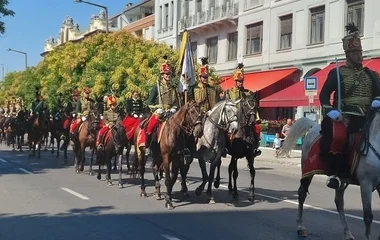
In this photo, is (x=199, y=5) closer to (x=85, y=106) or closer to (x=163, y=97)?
(x=85, y=106)

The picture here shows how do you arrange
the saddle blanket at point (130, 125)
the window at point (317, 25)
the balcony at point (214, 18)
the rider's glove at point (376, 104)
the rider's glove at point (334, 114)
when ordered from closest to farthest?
the rider's glove at point (376, 104), the rider's glove at point (334, 114), the saddle blanket at point (130, 125), the window at point (317, 25), the balcony at point (214, 18)

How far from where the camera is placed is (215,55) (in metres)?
43.0

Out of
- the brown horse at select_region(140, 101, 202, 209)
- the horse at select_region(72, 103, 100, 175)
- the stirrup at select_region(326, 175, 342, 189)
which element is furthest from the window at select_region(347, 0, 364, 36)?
the stirrup at select_region(326, 175, 342, 189)

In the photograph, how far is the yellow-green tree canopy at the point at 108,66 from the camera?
3816 centimetres

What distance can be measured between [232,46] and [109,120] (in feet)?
83.7

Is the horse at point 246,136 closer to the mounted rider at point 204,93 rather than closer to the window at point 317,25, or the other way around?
the mounted rider at point 204,93

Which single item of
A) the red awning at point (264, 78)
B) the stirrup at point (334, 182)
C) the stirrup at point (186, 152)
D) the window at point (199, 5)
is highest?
the window at point (199, 5)

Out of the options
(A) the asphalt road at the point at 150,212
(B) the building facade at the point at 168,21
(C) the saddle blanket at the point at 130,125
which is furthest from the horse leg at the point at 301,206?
(B) the building facade at the point at 168,21

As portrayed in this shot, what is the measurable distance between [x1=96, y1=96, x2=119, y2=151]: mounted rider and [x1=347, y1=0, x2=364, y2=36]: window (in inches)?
641

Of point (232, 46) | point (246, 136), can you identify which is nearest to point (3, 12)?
point (246, 136)

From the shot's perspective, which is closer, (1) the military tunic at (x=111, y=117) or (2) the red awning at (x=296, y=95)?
(1) the military tunic at (x=111, y=117)

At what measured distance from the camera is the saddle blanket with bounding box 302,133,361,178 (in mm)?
8406

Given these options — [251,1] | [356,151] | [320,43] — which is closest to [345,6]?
[320,43]

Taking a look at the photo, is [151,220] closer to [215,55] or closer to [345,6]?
[345,6]
